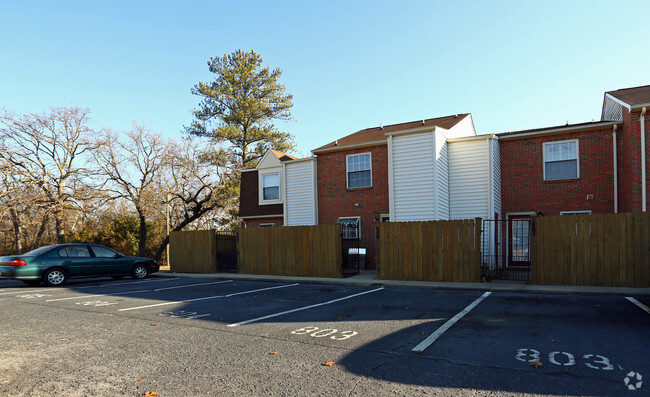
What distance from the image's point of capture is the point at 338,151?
19.0 metres

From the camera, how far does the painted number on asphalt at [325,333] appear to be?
636 cm

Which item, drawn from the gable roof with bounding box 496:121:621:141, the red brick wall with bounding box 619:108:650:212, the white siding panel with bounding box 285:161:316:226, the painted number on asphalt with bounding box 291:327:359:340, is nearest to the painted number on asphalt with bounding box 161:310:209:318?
the painted number on asphalt with bounding box 291:327:359:340

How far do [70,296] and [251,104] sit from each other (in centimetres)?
2456

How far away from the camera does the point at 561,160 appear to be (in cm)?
1563

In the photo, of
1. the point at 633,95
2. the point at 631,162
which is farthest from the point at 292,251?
the point at 633,95

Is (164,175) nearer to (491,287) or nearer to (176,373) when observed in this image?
(491,287)

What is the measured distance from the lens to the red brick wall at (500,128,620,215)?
1492 cm

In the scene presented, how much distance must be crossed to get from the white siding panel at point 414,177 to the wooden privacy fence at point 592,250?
4.41 metres

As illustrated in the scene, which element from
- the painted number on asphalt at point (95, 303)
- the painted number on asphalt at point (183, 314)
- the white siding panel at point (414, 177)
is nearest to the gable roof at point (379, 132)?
the white siding panel at point (414, 177)

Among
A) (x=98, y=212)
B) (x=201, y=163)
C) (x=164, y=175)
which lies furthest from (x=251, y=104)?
(x=98, y=212)

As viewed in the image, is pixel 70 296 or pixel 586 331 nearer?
pixel 586 331

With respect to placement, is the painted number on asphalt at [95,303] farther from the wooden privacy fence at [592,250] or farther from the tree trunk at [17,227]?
the tree trunk at [17,227]

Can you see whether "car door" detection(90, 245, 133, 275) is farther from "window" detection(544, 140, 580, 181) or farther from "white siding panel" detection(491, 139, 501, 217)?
"window" detection(544, 140, 580, 181)

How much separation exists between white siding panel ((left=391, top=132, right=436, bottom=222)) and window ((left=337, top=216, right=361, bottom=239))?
2.04 m
